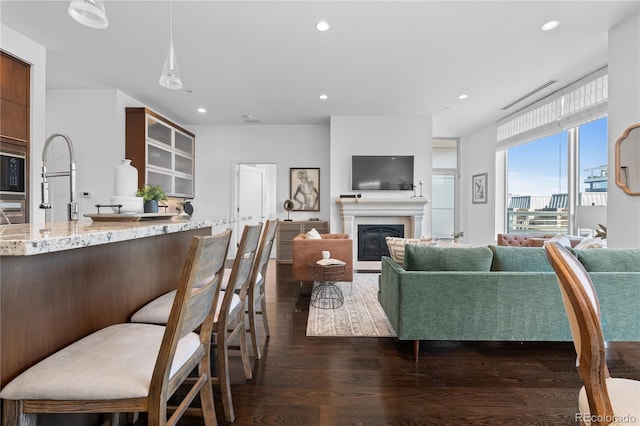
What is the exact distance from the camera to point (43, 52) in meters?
3.33

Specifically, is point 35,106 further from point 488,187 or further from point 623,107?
point 488,187

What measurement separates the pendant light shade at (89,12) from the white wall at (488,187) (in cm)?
655

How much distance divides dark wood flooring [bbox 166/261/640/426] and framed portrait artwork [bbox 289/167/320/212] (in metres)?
3.86

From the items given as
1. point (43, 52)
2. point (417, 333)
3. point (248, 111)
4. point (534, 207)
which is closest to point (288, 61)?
point (248, 111)

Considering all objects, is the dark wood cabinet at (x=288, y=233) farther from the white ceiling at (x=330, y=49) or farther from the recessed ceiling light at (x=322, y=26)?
the recessed ceiling light at (x=322, y=26)

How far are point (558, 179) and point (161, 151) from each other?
6423 millimetres

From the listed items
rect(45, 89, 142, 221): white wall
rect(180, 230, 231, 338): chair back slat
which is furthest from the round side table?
rect(45, 89, 142, 221): white wall

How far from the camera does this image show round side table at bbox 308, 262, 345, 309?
3273 millimetres

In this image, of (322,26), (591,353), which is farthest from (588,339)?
(322,26)

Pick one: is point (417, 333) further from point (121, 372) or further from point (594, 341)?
point (121, 372)

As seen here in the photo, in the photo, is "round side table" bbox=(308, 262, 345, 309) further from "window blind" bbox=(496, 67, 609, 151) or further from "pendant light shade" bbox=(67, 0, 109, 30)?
"window blind" bbox=(496, 67, 609, 151)

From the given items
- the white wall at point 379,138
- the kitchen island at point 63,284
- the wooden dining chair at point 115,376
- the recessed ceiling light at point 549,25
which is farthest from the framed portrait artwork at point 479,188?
the wooden dining chair at point 115,376

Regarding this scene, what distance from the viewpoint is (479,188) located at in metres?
6.70

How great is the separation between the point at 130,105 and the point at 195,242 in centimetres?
499
